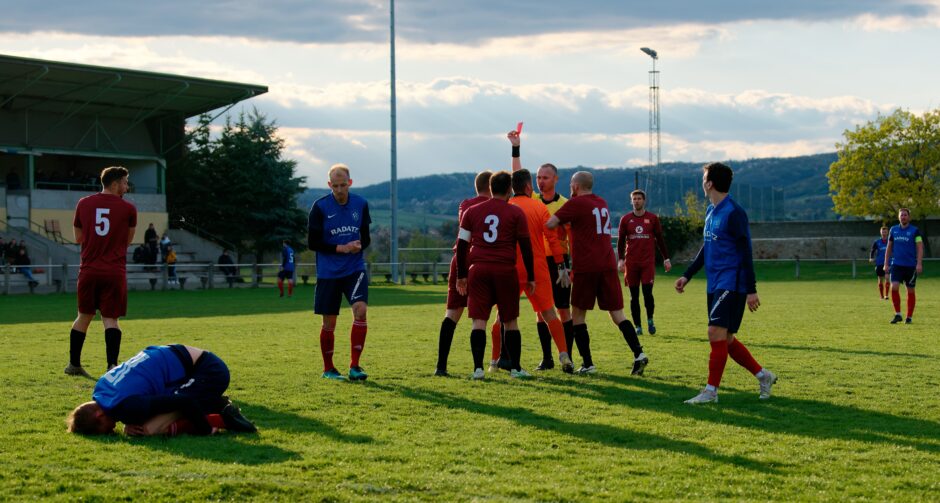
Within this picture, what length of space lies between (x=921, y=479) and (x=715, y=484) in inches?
46.2

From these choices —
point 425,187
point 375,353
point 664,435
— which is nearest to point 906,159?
point 375,353

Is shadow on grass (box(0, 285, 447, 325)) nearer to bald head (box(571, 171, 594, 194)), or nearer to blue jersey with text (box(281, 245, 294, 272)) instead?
blue jersey with text (box(281, 245, 294, 272))

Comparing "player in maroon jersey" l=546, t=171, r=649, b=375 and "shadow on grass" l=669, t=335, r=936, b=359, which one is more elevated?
"player in maroon jersey" l=546, t=171, r=649, b=375

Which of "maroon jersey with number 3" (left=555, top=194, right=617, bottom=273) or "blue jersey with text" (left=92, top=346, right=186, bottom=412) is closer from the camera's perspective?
"blue jersey with text" (left=92, top=346, right=186, bottom=412)

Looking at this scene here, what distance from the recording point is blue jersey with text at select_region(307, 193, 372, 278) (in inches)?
415

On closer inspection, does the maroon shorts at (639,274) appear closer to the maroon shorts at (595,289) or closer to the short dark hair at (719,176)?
the maroon shorts at (595,289)

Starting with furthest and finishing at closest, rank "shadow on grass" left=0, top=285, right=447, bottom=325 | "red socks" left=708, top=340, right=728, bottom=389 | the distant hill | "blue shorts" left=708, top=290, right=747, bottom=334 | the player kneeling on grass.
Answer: the distant hill → "shadow on grass" left=0, top=285, right=447, bottom=325 → "red socks" left=708, top=340, right=728, bottom=389 → "blue shorts" left=708, top=290, right=747, bottom=334 → the player kneeling on grass

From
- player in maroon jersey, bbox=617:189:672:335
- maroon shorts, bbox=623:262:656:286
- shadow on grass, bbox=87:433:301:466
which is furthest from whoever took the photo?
maroon shorts, bbox=623:262:656:286

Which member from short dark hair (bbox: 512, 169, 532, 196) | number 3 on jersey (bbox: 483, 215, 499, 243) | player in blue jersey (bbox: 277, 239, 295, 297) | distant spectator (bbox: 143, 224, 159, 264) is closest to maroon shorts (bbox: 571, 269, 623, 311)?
short dark hair (bbox: 512, 169, 532, 196)

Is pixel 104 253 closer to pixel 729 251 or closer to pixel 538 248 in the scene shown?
pixel 538 248

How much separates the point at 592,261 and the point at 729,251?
2.19 metres

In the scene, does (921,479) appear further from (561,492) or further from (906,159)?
(906,159)

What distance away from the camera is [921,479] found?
616 centimetres

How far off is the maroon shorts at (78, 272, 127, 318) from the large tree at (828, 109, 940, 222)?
186 ft
